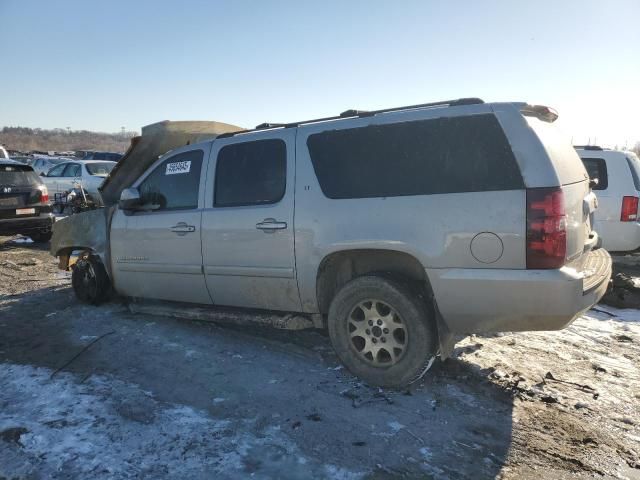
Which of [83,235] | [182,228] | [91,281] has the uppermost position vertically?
[182,228]

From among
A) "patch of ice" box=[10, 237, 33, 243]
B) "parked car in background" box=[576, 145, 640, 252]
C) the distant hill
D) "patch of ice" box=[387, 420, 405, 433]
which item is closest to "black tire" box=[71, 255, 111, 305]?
"patch of ice" box=[387, 420, 405, 433]

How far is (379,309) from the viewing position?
361cm

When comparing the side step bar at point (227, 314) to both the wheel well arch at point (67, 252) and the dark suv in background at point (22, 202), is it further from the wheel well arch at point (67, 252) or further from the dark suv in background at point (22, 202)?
the dark suv in background at point (22, 202)

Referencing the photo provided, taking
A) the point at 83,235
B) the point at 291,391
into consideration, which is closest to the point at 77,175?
the point at 83,235

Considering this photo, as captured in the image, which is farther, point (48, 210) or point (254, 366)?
point (48, 210)

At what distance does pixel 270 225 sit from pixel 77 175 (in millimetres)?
14350

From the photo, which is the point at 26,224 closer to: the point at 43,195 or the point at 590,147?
the point at 43,195

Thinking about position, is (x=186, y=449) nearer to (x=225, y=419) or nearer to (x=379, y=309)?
(x=225, y=419)

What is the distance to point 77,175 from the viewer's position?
15945 millimetres

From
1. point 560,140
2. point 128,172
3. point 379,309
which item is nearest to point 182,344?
point 379,309

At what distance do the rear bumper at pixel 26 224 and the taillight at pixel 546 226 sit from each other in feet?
32.0

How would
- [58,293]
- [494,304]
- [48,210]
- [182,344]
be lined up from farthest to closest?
[48,210], [58,293], [182,344], [494,304]

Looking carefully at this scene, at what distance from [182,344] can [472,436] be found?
278 cm

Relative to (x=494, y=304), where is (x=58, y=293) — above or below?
below
